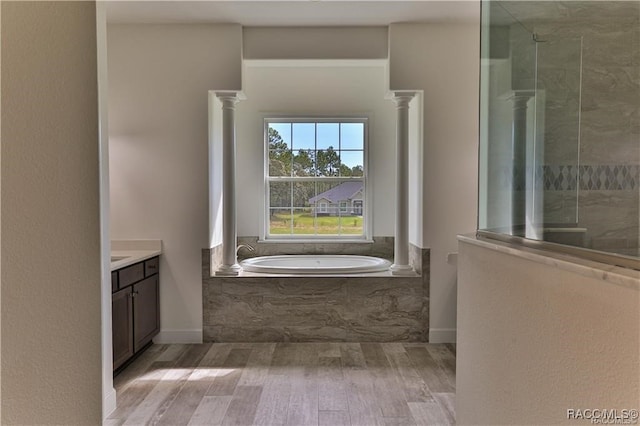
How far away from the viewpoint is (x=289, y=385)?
2.60 meters

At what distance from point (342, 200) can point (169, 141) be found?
6.37 ft

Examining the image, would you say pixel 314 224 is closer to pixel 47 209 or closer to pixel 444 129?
pixel 444 129

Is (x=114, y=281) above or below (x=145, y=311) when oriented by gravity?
above

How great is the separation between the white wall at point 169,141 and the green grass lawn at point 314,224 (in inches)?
44.2

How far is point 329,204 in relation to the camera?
4.42m

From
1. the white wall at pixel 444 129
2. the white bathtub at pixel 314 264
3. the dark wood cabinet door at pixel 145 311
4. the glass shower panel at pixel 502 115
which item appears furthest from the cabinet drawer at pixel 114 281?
the white wall at pixel 444 129

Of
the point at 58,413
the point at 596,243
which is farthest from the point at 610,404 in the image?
the point at 58,413

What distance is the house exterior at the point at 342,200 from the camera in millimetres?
4395

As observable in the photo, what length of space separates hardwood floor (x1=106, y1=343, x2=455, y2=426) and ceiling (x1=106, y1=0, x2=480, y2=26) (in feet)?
9.08

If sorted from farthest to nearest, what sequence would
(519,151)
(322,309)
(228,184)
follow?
(228,184) → (322,309) → (519,151)

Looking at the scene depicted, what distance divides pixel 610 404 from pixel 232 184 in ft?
10.3

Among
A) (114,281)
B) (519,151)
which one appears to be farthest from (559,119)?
(114,281)

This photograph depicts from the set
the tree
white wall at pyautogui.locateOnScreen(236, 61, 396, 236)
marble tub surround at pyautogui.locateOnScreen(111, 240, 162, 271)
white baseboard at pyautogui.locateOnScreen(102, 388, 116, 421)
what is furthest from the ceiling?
white baseboard at pyautogui.locateOnScreen(102, 388, 116, 421)

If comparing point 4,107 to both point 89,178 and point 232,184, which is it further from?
point 232,184
